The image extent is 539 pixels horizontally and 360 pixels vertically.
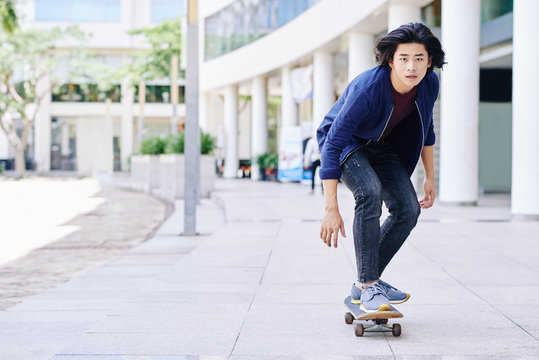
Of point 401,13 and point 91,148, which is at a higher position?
point 401,13

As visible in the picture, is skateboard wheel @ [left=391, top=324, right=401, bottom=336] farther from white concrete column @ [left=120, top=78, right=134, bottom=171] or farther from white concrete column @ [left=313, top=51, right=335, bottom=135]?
white concrete column @ [left=120, top=78, right=134, bottom=171]

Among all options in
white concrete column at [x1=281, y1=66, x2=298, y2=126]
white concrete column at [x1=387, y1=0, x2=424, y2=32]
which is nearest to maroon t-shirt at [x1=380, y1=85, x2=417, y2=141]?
white concrete column at [x1=387, y1=0, x2=424, y2=32]

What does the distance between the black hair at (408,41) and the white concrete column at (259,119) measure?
103 ft

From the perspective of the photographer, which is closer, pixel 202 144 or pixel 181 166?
pixel 181 166

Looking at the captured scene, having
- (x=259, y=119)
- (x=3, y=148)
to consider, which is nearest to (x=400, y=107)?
(x=259, y=119)

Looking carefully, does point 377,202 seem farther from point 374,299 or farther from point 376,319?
point 376,319

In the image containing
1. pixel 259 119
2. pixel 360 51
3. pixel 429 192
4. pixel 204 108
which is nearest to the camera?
pixel 429 192

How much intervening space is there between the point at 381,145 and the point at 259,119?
106 feet

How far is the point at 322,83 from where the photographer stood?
2786 centimetres

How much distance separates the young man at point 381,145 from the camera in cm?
407

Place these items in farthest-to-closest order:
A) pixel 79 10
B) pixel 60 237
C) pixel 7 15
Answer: pixel 79 10
pixel 7 15
pixel 60 237

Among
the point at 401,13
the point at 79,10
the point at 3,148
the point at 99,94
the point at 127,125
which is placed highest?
the point at 79,10

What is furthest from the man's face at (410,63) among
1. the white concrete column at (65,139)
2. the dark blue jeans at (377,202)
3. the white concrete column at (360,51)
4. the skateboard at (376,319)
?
the white concrete column at (65,139)

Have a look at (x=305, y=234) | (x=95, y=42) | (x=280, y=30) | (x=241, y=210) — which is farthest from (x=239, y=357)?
(x=95, y=42)
